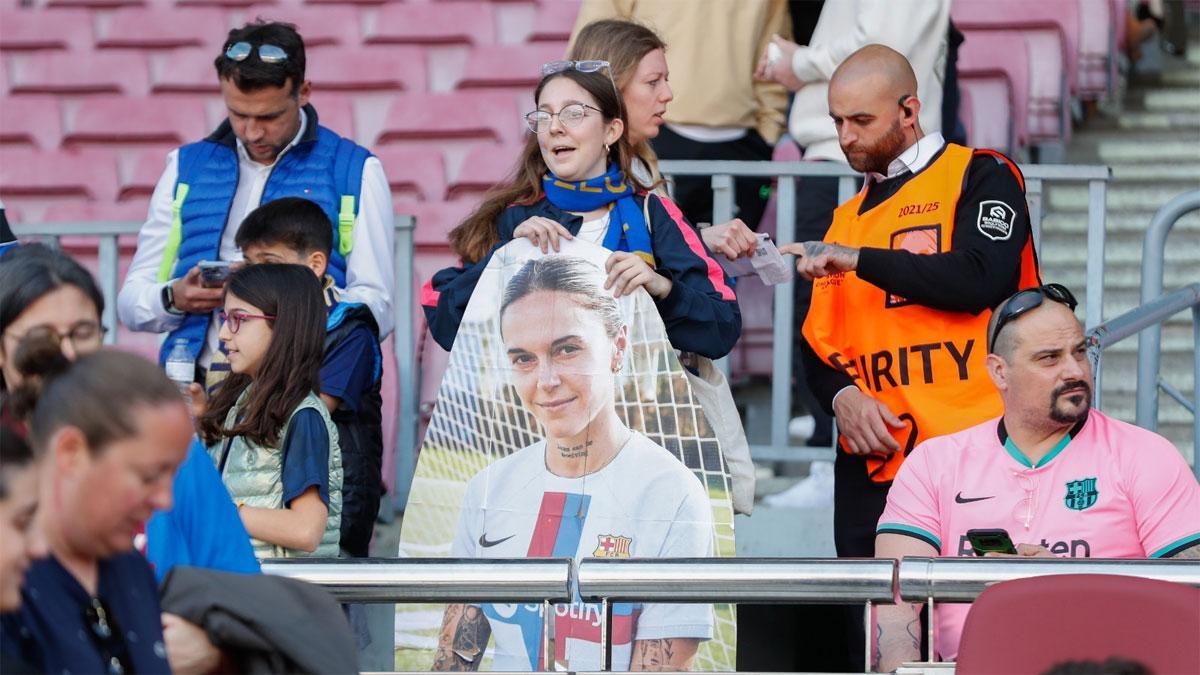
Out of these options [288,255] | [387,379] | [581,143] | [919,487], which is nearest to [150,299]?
[288,255]

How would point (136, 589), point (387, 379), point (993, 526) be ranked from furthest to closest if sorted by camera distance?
point (387, 379)
point (993, 526)
point (136, 589)

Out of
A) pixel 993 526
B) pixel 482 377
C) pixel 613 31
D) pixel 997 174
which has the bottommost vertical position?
pixel 993 526

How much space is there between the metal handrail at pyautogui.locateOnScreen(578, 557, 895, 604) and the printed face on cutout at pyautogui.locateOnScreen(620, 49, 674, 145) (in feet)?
4.99

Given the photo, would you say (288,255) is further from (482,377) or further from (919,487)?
(919,487)

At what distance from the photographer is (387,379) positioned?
16.3 feet

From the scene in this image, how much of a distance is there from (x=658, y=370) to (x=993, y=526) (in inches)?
28.3

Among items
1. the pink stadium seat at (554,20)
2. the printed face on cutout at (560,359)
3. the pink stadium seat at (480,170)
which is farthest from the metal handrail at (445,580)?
the pink stadium seat at (554,20)

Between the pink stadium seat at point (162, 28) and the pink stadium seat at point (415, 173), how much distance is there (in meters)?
1.58

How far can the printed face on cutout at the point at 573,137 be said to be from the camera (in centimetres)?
383

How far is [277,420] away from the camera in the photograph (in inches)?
144

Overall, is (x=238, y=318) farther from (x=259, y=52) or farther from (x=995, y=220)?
(x=995, y=220)

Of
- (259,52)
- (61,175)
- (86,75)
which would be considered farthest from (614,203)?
(86,75)

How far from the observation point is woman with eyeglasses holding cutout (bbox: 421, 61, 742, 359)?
3.73 m

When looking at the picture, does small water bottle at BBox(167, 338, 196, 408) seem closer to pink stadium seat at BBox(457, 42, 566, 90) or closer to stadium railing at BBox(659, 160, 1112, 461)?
stadium railing at BBox(659, 160, 1112, 461)
